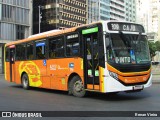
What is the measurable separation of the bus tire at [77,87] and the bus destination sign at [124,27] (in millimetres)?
2824

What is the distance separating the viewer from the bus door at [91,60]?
14256 millimetres

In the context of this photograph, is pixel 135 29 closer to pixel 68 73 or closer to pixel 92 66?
pixel 92 66

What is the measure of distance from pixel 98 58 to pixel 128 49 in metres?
1.27

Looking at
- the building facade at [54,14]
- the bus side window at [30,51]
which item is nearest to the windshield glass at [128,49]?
the bus side window at [30,51]

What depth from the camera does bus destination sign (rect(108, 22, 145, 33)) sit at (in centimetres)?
1412

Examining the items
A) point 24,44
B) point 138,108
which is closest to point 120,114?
point 138,108

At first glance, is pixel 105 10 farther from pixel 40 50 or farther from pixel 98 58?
pixel 98 58

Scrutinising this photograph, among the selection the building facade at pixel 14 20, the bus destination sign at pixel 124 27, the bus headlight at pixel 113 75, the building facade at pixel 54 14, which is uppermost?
the building facade at pixel 54 14

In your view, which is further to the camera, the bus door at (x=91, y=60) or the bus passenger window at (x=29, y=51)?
the bus passenger window at (x=29, y=51)

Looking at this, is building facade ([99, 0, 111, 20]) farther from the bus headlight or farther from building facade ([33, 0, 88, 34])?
the bus headlight

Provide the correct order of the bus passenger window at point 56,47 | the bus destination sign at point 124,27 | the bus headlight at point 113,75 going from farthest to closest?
1. the bus passenger window at point 56,47
2. the bus destination sign at point 124,27
3. the bus headlight at point 113,75

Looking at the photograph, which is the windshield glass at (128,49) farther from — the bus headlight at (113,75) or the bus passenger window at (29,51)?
the bus passenger window at (29,51)

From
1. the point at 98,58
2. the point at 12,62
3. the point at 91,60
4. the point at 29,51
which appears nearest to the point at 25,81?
the point at 29,51

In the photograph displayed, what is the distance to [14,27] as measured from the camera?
7294cm
